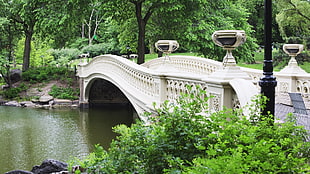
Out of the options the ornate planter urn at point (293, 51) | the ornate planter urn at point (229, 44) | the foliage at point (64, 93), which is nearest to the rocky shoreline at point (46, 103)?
the foliage at point (64, 93)

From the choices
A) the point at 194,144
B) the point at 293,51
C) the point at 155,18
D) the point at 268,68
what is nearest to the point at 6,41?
the point at 155,18

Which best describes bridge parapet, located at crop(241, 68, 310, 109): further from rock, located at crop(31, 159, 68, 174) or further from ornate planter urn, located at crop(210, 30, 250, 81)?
rock, located at crop(31, 159, 68, 174)

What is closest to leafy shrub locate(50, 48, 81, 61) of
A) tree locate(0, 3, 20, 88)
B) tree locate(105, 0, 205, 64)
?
tree locate(0, 3, 20, 88)

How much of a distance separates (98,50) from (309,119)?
29378mm

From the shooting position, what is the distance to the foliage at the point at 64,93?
82.9 ft

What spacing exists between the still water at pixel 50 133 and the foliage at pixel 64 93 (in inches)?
94.1

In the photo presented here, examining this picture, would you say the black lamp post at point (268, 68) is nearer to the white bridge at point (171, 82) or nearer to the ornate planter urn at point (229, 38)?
the white bridge at point (171, 82)

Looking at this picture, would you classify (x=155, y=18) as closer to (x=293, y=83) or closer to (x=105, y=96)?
(x=105, y=96)

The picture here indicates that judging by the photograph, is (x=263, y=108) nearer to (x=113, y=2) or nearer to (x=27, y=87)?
(x=113, y=2)

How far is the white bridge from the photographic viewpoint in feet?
22.6

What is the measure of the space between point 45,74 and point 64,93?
10.8 feet

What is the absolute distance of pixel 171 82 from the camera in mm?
10500

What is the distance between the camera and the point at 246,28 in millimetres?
26391

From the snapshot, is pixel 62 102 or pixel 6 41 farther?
pixel 6 41
